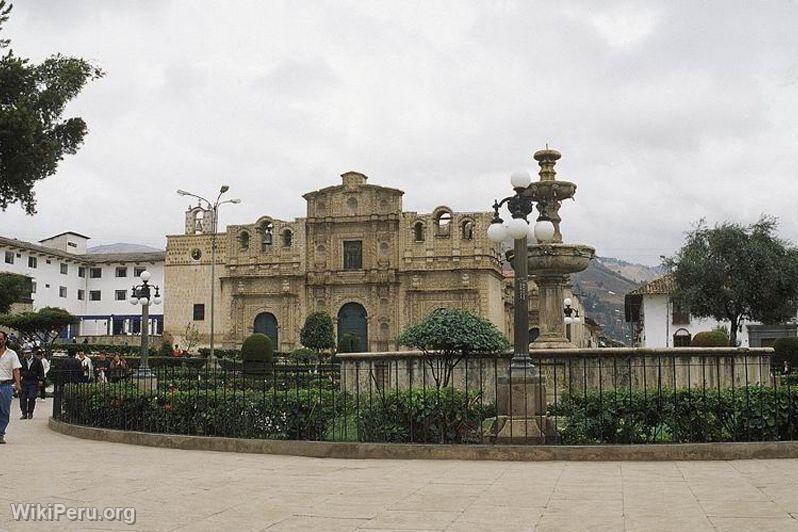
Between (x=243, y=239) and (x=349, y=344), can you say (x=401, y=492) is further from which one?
(x=243, y=239)

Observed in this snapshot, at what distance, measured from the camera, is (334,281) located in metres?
53.3

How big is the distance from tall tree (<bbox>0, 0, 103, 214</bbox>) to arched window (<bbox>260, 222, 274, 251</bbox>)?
31833mm

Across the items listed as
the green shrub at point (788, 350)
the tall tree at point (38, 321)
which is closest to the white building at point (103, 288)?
the tall tree at point (38, 321)

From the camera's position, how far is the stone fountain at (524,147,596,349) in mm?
16453

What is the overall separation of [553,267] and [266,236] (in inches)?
1616

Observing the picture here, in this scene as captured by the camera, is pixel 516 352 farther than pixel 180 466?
Yes

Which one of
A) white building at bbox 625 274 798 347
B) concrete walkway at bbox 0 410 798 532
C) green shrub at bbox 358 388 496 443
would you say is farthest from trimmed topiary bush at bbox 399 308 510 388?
white building at bbox 625 274 798 347

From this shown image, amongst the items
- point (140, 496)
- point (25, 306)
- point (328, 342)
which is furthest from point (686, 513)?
point (25, 306)

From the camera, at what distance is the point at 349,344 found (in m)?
47.5

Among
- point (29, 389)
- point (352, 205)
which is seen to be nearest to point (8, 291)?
point (352, 205)

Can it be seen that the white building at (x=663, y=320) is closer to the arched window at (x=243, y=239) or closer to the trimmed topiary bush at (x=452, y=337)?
the arched window at (x=243, y=239)

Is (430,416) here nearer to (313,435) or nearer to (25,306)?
(313,435)

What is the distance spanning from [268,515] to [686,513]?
9.90 ft

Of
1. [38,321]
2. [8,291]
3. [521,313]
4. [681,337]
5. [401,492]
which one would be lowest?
[401,492]
